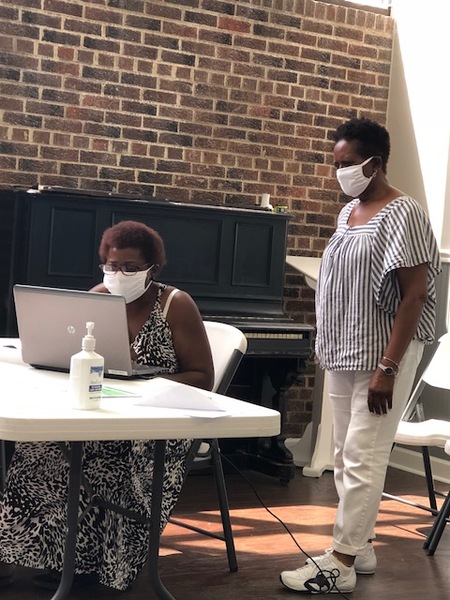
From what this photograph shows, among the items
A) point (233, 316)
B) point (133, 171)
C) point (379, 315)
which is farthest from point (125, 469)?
point (133, 171)

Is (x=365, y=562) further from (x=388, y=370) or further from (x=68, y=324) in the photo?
(x=68, y=324)

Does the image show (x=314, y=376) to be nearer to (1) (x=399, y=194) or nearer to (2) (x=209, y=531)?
(2) (x=209, y=531)

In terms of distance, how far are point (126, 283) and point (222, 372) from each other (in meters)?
0.46

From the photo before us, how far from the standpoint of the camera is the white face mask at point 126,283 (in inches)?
122

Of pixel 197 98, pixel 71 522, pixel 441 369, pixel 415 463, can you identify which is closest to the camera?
pixel 71 522

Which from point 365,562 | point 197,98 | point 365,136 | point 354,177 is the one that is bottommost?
point 365,562

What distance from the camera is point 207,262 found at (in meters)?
5.25

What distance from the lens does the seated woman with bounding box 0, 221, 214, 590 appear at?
293 cm

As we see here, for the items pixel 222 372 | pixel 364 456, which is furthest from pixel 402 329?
pixel 222 372

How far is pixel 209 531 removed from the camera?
402cm

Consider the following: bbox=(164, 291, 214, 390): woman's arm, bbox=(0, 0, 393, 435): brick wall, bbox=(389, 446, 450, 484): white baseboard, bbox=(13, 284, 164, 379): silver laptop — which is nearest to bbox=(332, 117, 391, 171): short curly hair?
bbox=(164, 291, 214, 390): woman's arm

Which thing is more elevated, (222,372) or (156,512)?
(222,372)

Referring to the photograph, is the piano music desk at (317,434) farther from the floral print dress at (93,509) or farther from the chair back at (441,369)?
the floral print dress at (93,509)

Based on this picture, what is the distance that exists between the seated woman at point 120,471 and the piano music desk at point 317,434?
2353mm
